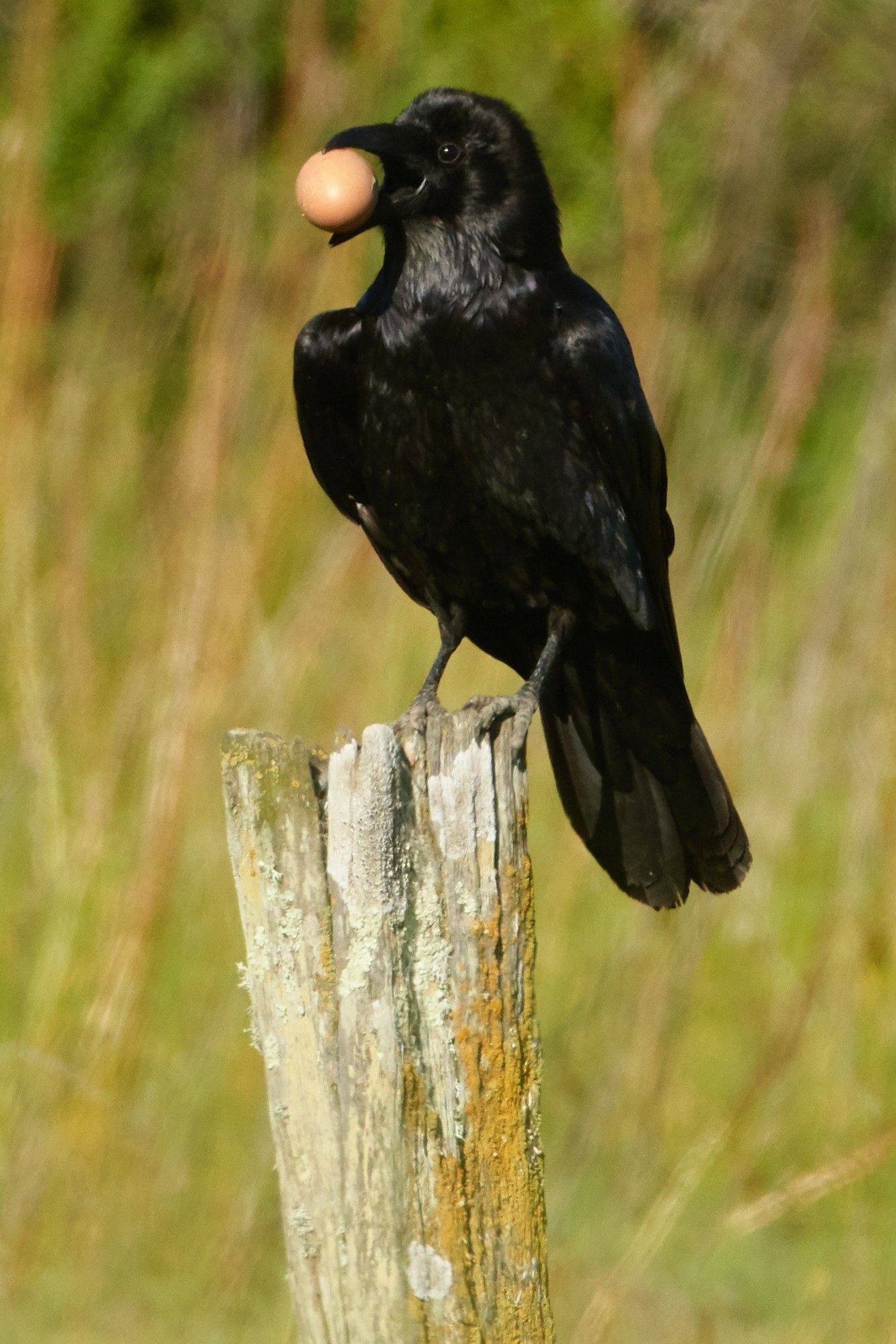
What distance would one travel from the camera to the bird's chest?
2.74 meters

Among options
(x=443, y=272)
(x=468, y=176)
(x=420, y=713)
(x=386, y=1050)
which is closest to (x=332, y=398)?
(x=443, y=272)

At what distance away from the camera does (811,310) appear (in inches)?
154

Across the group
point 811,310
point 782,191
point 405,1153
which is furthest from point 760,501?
point 405,1153

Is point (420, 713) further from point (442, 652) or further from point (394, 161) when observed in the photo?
point (394, 161)

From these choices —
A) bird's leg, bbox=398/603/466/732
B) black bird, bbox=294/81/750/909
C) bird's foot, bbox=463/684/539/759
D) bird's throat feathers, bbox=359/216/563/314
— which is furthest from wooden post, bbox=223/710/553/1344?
bird's throat feathers, bbox=359/216/563/314

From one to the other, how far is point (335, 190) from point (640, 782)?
3.79ft

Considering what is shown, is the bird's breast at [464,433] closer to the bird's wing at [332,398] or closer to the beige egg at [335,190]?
the bird's wing at [332,398]

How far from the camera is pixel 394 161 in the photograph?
2791mm

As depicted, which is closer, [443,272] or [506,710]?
[506,710]

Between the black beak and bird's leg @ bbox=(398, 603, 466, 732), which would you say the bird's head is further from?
bird's leg @ bbox=(398, 603, 466, 732)

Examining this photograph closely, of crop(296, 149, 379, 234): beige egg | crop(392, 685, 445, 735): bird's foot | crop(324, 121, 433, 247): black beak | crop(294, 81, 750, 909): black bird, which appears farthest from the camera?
crop(294, 81, 750, 909): black bird

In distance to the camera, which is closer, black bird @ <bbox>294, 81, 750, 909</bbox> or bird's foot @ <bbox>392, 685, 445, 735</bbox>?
bird's foot @ <bbox>392, 685, 445, 735</bbox>

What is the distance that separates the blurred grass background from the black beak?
53 centimetres

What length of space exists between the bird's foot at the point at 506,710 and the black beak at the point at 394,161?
76 cm
